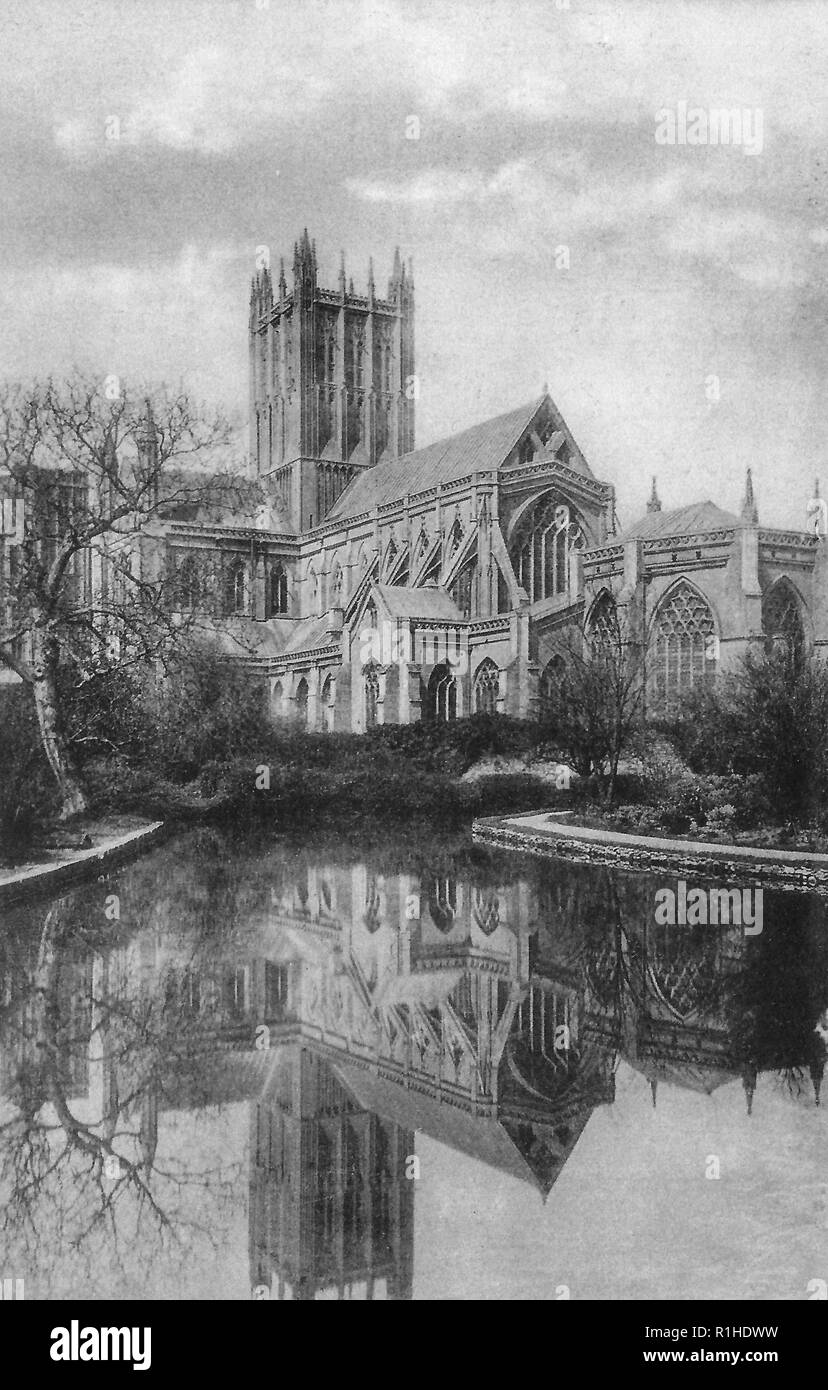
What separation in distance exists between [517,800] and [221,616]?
6.63m

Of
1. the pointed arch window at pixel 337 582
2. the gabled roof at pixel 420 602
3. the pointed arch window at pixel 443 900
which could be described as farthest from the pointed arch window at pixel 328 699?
the pointed arch window at pixel 337 582

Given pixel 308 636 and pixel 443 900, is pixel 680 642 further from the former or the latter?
pixel 443 900

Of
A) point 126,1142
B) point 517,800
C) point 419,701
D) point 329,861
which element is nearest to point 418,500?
point 419,701

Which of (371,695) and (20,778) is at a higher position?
(371,695)

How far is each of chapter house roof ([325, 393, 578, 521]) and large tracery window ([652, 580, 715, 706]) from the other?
6300 mm

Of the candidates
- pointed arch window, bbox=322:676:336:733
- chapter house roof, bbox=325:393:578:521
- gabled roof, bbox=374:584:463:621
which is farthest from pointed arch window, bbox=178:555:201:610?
gabled roof, bbox=374:584:463:621

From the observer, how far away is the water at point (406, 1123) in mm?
6375

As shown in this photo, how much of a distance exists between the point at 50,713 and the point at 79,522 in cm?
274

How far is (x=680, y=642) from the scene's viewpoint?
78.4ft

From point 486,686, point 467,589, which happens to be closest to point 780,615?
point 486,686

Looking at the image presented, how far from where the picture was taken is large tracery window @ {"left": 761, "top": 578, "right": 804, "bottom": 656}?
21.7m

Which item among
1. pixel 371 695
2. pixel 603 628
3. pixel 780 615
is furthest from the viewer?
pixel 371 695

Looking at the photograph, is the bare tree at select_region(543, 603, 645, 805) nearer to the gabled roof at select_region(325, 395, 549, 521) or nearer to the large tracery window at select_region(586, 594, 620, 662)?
the large tracery window at select_region(586, 594, 620, 662)

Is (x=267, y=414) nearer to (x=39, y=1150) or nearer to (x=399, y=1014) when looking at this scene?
(x=399, y=1014)
